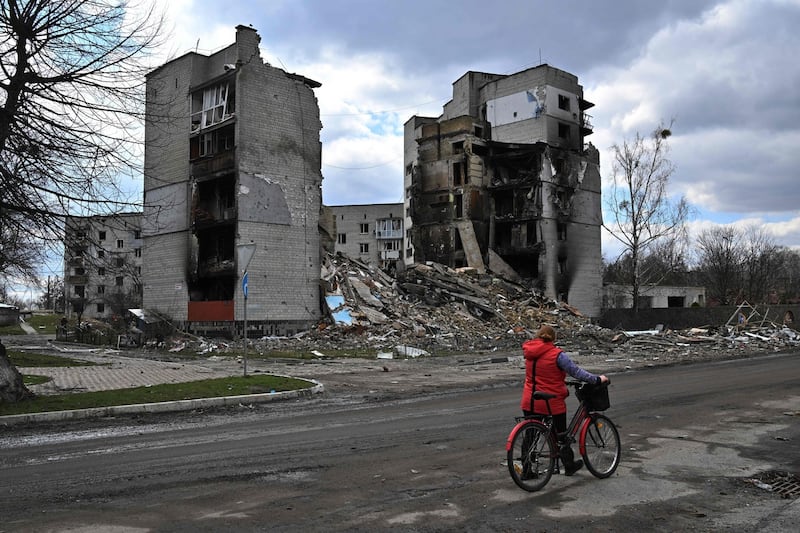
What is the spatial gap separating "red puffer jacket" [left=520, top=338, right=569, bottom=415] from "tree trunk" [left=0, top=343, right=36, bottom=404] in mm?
10448

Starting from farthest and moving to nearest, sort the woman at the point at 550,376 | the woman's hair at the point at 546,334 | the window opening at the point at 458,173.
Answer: the window opening at the point at 458,173 < the woman's hair at the point at 546,334 < the woman at the point at 550,376

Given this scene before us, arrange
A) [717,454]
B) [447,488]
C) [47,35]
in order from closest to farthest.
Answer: [447,488], [717,454], [47,35]

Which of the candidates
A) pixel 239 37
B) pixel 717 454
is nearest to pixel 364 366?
pixel 717 454

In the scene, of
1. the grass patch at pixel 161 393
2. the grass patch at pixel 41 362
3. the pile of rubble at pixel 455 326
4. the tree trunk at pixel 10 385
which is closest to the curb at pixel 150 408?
the grass patch at pixel 161 393

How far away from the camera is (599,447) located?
22.3 feet

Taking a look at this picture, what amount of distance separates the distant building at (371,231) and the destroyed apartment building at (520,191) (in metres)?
28.8

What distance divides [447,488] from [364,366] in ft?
55.1

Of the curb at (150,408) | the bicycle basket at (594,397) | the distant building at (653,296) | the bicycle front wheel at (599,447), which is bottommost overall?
the curb at (150,408)

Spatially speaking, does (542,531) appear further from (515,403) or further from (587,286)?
(587,286)

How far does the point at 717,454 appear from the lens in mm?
8086

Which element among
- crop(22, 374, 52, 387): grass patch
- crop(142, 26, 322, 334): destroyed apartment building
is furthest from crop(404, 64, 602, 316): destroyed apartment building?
crop(22, 374, 52, 387): grass patch

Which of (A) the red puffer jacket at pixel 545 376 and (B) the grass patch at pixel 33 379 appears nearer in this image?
(A) the red puffer jacket at pixel 545 376

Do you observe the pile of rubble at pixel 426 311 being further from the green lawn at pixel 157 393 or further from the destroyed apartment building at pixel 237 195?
the green lawn at pixel 157 393

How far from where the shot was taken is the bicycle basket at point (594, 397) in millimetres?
6629
